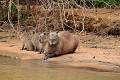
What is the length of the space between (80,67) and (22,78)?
6.05 ft

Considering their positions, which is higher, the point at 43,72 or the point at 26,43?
the point at 26,43

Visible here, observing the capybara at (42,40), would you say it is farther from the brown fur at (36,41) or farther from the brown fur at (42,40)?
the brown fur at (36,41)

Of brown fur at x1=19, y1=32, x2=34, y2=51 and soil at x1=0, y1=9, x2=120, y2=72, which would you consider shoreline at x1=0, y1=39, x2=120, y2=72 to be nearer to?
soil at x1=0, y1=9, x2=120, y2=72

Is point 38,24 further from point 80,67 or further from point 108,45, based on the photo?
point 80,67

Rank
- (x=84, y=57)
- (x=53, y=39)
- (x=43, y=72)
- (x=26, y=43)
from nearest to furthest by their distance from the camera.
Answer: (x=43, y=72) < (x=84, y=57) < (x=53, y=39) < (x=26, y=43)

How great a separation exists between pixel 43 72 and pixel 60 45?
6.49ft

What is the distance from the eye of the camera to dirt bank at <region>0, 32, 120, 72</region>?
956 centimetres

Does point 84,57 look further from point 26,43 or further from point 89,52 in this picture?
point 26,43

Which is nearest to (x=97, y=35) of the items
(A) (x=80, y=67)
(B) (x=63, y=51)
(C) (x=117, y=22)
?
(C) (x=117, y=22)

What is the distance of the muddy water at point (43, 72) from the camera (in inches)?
326

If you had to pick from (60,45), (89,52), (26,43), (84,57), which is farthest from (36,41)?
(84,57)

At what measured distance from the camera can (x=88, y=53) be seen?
10.7 meters

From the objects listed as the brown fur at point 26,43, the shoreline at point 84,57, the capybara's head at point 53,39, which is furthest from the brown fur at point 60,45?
the brown fur at point 26,43

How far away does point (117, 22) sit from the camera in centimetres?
1347
